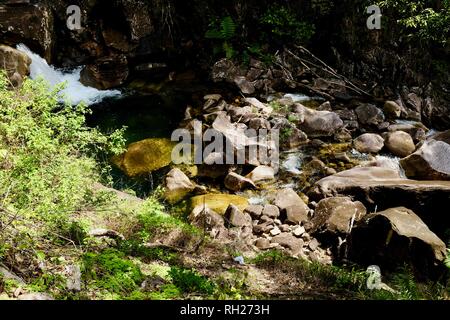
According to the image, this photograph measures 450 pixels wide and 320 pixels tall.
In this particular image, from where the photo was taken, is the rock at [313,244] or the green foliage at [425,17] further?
the green foliage at [425,17]

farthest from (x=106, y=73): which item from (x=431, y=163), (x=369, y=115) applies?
(x=431, y=163)

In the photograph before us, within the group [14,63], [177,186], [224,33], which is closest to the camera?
[177,186]

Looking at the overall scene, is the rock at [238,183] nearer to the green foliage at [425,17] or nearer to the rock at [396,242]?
the rock at [396,242]

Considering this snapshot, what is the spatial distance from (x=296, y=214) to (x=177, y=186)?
2414 millimetres

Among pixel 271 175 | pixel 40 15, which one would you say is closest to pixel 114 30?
pixel 40 15

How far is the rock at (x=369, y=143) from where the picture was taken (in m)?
9.38

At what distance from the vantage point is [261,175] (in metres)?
8.30

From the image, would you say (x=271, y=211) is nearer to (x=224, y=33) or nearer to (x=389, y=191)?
(x=389, y=191)

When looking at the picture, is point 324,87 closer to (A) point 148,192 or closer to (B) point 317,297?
(A) point 148,192


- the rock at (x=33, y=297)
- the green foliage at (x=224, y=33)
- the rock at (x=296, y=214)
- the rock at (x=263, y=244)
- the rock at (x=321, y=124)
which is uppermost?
the green foliage at (x=224, y=33)

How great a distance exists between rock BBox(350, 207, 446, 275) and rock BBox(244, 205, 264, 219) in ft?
5.72

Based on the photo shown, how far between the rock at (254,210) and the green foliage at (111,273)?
126 inches

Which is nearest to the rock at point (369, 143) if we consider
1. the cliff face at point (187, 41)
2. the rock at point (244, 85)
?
the cliff face at point (187, 41)

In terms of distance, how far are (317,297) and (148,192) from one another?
452 cm
